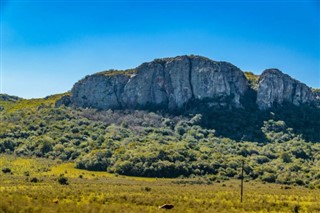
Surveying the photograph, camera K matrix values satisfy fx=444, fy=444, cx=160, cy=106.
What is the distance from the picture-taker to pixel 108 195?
3115 inches

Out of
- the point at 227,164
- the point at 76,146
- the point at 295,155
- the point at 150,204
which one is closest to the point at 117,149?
the point at 76,146

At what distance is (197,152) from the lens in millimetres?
157125

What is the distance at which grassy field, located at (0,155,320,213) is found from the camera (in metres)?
57.8

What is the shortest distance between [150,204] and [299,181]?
7479 cm

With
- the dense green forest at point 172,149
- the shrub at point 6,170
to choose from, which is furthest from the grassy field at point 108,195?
the dense green forest at point 172,149

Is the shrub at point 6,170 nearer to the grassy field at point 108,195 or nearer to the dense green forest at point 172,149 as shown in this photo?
the grassy field at point 108,195

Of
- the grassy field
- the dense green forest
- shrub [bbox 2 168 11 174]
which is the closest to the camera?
the grassy field

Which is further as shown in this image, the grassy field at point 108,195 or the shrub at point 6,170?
the shrub at point 6,170

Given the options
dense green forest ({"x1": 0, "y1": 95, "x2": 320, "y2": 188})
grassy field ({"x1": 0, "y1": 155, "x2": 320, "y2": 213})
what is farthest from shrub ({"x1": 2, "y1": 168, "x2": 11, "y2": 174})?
dense green forest ({"x1": 0, "y1": 95, "x2": 320, "y2": 188})

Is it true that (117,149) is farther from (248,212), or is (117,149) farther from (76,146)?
(248,212)

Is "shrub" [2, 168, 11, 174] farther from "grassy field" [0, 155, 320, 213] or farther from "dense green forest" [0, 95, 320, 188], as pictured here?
"dense green forest" [0, 95, 320, 188]

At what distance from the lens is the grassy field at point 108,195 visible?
57.8m

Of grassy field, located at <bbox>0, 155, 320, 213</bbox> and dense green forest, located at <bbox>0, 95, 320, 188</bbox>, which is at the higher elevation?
dense green forest, located at <bbox>0, 95, 320, 188</bbox>

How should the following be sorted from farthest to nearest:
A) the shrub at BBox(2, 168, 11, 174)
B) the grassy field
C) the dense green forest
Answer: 1. the dense green forest
2. the shrub at BBox(2, 168, 11, 174)
3. the grassy field
